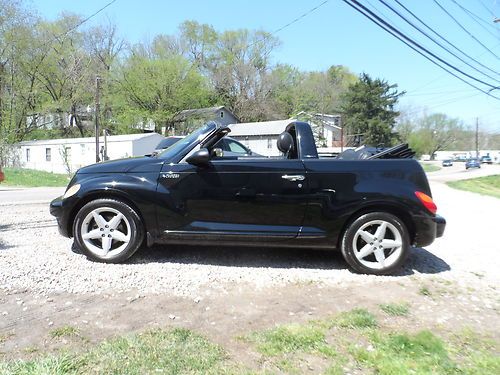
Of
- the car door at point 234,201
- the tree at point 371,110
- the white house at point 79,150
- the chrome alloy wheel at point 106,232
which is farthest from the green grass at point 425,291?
the tree at point 371,110

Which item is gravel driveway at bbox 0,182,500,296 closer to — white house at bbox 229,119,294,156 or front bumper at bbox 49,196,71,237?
front bumper at bbox 49,196,71,237

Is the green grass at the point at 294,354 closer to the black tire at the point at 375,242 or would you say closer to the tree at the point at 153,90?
the black tire at the point at 375,242

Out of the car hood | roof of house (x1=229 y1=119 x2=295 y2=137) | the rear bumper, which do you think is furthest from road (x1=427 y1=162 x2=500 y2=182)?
the car hood

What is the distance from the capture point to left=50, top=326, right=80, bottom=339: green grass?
9.39 ft

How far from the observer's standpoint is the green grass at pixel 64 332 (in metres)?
2.86

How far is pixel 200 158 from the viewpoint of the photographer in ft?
14.2

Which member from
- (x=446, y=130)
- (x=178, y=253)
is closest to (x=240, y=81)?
(x=178, y=253)

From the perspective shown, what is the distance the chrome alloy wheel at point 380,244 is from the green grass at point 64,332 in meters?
2.83

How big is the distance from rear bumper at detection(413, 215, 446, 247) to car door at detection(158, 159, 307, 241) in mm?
1265

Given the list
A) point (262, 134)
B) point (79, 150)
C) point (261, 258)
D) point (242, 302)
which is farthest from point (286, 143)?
point (262, 134)

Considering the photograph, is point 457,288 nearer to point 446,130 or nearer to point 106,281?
point 106,281

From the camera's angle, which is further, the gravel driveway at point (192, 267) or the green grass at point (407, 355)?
the gravel driveway at point (192, 267)

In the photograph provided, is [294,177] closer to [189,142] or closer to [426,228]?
[189,142]

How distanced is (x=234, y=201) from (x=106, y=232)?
4.74 ft
